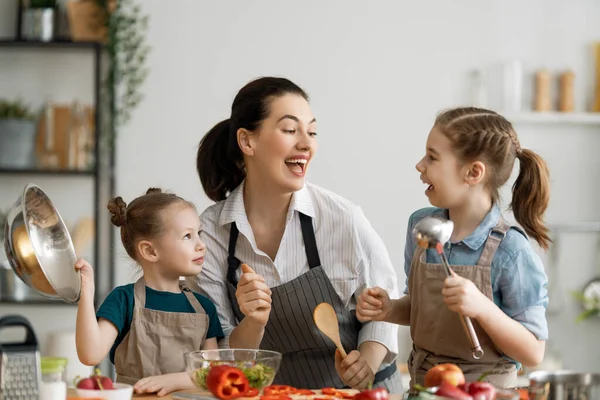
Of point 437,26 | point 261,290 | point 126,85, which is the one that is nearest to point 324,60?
point 437,26

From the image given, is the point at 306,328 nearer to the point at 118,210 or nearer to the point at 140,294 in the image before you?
the point at 140,294

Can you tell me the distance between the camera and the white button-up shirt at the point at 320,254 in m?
2.28

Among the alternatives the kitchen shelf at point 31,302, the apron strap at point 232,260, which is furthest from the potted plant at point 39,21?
the apron strap at point 232,260

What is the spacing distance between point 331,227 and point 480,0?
92.6 inches

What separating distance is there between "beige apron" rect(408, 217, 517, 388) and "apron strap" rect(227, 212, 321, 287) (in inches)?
13.3

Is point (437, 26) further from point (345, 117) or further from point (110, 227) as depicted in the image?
point (110, 227)

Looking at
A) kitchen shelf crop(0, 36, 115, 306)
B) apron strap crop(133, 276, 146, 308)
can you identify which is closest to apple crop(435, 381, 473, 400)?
apron strap crop(133, 276, 146, 308)

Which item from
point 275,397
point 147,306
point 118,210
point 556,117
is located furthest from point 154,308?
point 556,117

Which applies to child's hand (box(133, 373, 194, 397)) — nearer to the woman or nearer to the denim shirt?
the woman

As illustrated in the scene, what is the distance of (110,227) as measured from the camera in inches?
172

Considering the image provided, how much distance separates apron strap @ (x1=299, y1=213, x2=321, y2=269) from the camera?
229 cm

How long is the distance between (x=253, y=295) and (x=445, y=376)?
0.55m

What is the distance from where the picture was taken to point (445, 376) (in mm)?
1529

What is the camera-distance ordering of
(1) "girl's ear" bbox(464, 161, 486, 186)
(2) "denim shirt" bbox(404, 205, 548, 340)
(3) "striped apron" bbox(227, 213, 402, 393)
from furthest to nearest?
1. (3) "striped apron" bbox(227, 213, 402, 393)
2. (1) "girl's ear" bbox(464, 161, 486, 186)
3. (2) "denim shirt" bbox(404, 205, 548, 340)
